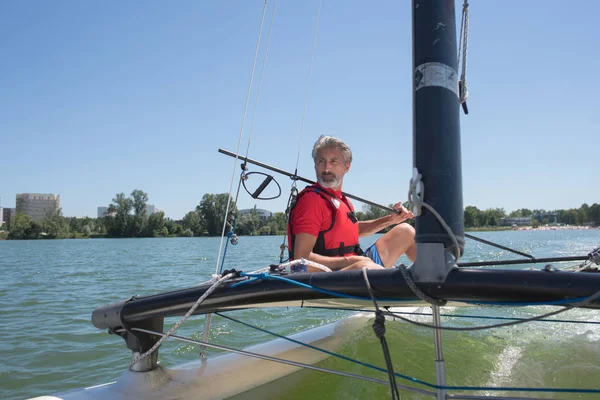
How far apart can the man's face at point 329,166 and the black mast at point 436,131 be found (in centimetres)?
152

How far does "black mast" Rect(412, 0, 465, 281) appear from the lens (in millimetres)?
1548

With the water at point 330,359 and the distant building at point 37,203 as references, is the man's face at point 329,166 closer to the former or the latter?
the water at point 330,359

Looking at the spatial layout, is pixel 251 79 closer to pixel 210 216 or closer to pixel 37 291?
pixel 37 291

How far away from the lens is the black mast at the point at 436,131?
1.55 metres

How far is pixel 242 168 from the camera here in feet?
13.5

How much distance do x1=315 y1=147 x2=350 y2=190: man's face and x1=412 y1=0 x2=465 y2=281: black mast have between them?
152 cm

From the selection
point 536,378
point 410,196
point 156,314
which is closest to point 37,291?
point 156,314

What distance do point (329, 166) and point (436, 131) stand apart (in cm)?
166

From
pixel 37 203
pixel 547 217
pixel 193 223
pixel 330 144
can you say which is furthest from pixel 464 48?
pixel 37 203

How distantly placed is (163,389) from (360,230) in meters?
2.29

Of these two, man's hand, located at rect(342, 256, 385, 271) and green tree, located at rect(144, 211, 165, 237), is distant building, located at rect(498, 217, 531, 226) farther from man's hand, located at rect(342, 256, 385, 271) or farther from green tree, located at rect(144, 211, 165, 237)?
man's hand, located at rect(342, 256, 385, 271)

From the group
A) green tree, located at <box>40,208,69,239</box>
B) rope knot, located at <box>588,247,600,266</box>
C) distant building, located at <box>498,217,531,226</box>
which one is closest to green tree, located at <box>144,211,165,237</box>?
green tree, located at <box>40,208,69,239</box>

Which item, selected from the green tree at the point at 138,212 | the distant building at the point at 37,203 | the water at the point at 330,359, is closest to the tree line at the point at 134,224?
the green tree at the point at 138,212

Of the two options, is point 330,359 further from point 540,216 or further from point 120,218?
point 540,216
